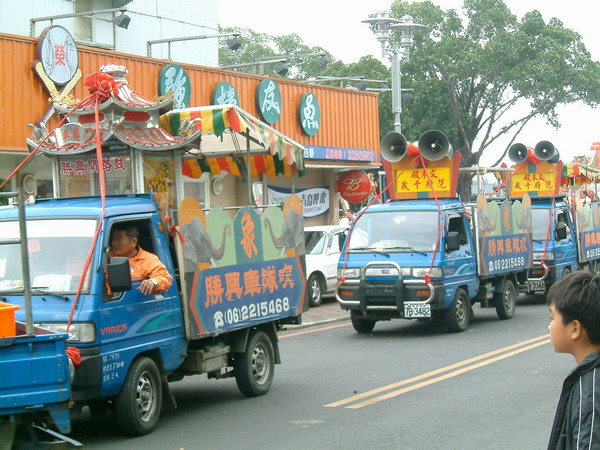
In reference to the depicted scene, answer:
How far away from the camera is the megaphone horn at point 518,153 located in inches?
827

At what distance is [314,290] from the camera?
64.8ft

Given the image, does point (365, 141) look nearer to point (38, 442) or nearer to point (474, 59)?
point (474, 59)

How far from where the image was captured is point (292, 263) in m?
10.8

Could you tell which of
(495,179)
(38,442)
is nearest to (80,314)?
(38,442)

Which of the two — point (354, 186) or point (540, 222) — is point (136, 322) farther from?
point (354, 186)

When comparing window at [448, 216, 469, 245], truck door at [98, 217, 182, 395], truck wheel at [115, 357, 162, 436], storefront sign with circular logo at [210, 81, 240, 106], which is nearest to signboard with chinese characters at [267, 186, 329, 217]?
storefront sign with circular logo at [210, 81, 240, 106]

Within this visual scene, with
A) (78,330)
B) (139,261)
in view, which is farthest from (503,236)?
(78,330)

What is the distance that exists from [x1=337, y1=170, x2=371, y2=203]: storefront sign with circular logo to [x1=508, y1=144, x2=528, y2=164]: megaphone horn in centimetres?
716

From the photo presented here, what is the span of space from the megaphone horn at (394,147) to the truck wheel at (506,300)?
3.08 m

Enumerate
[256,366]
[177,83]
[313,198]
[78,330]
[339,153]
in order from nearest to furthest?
[78,330] < [256,366] < [177,83] < [339,153] < [313,198]

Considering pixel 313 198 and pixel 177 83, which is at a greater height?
pixel 177 83

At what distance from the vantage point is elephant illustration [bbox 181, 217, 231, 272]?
8.75 meters

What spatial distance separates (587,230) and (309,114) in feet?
26.7

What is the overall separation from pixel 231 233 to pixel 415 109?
3736 centimetres
